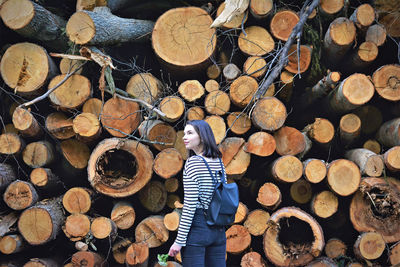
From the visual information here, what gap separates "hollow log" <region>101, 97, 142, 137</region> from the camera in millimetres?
3016

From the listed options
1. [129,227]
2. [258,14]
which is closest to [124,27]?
[258,14]

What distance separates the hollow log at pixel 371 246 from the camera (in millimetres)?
2768

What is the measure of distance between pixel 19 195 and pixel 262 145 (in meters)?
2.20

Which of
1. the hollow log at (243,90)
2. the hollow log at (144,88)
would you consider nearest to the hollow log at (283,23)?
the hollow log at (243,90)

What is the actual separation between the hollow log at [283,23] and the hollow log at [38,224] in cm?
267

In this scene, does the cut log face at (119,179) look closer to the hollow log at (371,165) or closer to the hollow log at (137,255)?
the hollow log at (137,255)

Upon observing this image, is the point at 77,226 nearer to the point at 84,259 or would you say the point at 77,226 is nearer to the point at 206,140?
the point at 84,259

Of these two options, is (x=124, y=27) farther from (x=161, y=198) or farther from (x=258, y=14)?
(x=161, y=198)

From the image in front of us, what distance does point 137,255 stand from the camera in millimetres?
2719

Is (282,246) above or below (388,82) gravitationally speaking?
below

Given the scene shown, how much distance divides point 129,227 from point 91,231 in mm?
354

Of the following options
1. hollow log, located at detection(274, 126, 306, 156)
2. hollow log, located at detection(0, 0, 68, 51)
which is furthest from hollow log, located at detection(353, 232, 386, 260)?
hollow log, located at detection(0, 0, 68, 51)

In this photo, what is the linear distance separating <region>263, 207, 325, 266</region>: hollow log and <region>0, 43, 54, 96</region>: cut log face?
2.44m

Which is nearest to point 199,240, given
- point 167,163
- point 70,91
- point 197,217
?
point 197,217
